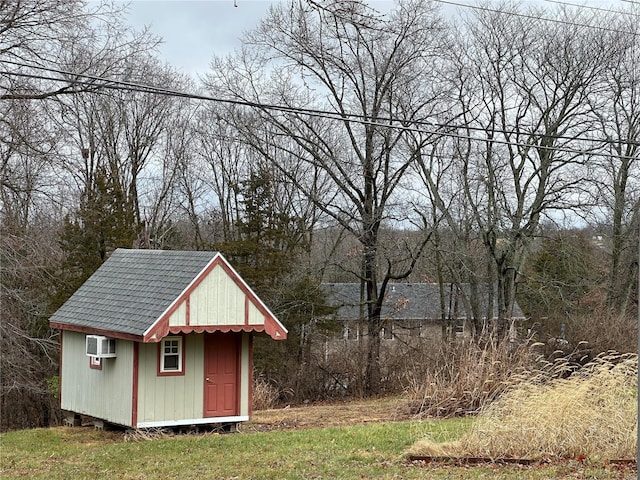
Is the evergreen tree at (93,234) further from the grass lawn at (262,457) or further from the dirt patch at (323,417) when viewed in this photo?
the grass lawn at (262,457)

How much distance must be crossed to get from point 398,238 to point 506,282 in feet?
12.7

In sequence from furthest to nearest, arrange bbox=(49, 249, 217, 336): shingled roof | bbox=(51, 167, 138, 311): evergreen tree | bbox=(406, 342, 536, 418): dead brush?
bbox=(51, 167, 138, 311): evergreen tree → bbox=(406, 342, 536, 418): dead brush → bbox=(49, 249, 217, 336): shingled roof

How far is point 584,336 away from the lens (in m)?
23.0

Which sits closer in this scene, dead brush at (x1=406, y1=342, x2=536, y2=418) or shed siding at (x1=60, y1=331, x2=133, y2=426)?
shed siding at (x1=60, y1=331, x2=133, y2=426)

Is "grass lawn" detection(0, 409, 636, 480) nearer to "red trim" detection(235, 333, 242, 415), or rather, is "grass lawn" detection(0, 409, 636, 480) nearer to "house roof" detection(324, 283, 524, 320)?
"red trim" detection(235, 333, 242, 415)

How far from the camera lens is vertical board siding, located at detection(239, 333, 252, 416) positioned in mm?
16562

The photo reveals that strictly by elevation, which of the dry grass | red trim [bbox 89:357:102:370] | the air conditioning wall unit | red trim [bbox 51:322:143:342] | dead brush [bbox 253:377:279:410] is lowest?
dead brush [bbox 253:377:279:410]

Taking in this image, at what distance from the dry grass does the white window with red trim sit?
5697 mm

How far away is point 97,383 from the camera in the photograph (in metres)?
16.8

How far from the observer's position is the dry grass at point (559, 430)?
1127 centimetres

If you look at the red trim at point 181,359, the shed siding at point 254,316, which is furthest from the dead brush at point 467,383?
the red trim at point 181,359

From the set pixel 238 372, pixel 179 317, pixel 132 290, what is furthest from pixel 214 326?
pixel 132 290

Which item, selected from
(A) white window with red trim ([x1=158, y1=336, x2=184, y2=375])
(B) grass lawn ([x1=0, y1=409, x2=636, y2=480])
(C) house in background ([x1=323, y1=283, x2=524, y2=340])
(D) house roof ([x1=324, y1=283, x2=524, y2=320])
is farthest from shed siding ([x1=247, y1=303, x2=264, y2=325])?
(D) house roof ([x1=324, y1=283, x2=524, y2=320])

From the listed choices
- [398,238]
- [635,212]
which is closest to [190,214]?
[398,238]
